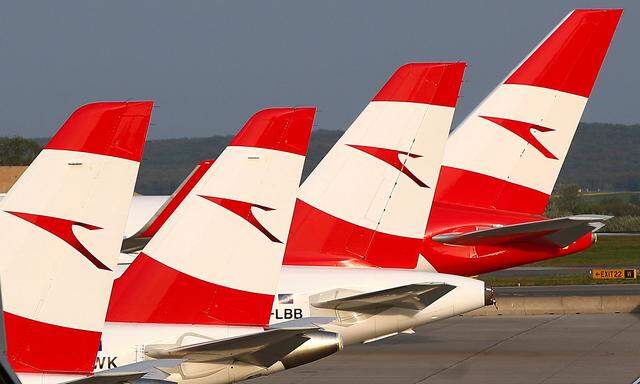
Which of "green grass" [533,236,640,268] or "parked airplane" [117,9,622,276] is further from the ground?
"green grass" [533,236,640,268]

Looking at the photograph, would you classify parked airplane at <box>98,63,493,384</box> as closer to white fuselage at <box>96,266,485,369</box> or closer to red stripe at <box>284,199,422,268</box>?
white fuselage at <box>96,266,485,369</box>

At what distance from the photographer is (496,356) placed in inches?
1045

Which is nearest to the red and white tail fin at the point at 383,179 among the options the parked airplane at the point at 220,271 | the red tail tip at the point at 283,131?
the parked airplane at the point at 220,271

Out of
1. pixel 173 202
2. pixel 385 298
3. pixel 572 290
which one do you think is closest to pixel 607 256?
pixel 572 290

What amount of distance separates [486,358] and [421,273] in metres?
6.93

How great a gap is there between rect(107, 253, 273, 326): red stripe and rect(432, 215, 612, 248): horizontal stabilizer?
925 cm

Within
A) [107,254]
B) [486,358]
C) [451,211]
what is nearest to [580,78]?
[451,211]

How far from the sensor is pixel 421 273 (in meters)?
19.9

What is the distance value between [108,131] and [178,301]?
3316 mm

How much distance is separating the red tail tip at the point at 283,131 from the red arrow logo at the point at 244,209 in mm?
674

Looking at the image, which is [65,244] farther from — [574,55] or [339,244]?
[574,55]

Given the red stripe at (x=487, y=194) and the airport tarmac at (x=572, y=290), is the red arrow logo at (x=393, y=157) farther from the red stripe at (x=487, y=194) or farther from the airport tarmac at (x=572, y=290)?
the airport tarmac at (x=572, y=290)

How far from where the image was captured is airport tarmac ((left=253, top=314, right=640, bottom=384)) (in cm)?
2345

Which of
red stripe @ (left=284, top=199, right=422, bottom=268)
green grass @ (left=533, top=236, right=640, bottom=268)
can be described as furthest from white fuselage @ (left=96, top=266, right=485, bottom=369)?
green grass @ (left=533, top=236, right=640, bottom=268)
